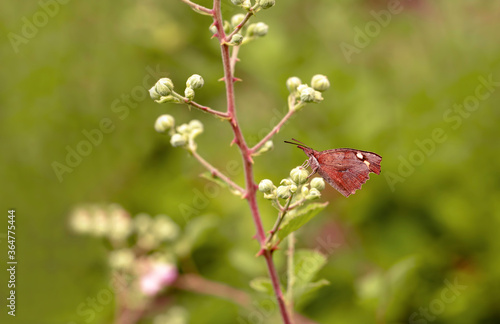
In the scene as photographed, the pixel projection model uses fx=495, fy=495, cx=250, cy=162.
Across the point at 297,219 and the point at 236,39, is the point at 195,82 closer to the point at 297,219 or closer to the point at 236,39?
the point at 236,39

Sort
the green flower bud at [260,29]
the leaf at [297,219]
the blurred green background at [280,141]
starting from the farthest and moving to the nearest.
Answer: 1. the blurred green background at [280,141]
2. the green flower bud at [260,29]
3. the leaf at [297,219]

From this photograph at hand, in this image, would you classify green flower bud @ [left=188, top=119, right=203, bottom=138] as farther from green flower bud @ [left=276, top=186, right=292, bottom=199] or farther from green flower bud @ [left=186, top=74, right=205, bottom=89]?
green flower bud @ [left=276, top=186, right=292, bottom=199]

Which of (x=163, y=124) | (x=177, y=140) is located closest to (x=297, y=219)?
(x=177, y=140)

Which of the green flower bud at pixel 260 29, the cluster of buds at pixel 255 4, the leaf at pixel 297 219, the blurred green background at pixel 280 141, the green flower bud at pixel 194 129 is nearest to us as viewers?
the cluster of buds at pixel 255 4

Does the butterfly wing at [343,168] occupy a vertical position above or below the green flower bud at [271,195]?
above

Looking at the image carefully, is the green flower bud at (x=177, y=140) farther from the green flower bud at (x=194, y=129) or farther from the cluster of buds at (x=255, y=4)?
the cluster of buds at (x=255, y=4)

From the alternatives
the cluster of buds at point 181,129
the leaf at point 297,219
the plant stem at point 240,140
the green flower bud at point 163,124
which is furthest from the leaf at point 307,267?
the green flower bud at point 163,124

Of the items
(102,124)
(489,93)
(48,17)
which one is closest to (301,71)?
(489,93)
